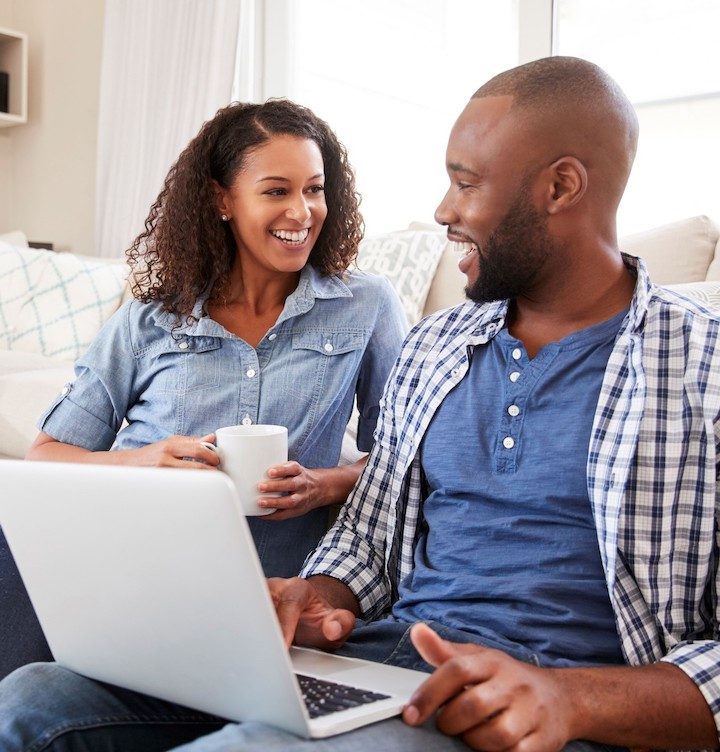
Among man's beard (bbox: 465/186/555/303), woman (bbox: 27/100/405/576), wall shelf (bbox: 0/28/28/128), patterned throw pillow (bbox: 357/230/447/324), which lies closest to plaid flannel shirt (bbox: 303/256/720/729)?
man's beard (bbox: 465/186/555/303)

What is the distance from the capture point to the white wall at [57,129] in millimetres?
4031

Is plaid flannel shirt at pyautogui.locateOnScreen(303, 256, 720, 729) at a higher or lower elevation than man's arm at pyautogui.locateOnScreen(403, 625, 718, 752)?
higher

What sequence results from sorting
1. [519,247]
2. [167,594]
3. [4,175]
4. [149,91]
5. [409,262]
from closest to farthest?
[167,594]
[519,247]
[409,262]
[149,91]
[4,175]

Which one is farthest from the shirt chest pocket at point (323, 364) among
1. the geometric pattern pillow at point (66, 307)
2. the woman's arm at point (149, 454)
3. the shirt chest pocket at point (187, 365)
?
the geometric pattern pillow at point (66, 307)

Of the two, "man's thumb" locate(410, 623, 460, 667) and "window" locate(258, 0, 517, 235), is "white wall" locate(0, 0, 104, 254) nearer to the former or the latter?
"window" locate(258, 0, 517, 235)

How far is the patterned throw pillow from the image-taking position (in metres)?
2.37

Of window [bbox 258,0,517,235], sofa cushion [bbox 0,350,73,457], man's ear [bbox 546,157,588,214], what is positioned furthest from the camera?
window [bbox 258,0,517,235]

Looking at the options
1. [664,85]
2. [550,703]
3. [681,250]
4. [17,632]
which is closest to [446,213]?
[550,703]

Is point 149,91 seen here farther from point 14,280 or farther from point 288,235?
point 288,235

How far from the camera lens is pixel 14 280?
9.68 feet

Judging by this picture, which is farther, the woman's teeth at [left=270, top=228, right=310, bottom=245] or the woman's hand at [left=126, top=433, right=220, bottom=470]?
the woman's teeth at [left=270, top=228, right=310, bottom=245]

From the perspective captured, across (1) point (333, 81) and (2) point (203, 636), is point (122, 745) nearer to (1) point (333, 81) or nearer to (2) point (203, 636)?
(2) point (203, 636)

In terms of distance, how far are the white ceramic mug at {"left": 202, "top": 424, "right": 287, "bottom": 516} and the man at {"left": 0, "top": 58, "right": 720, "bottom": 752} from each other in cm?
11

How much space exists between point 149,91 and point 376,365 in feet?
8.19
